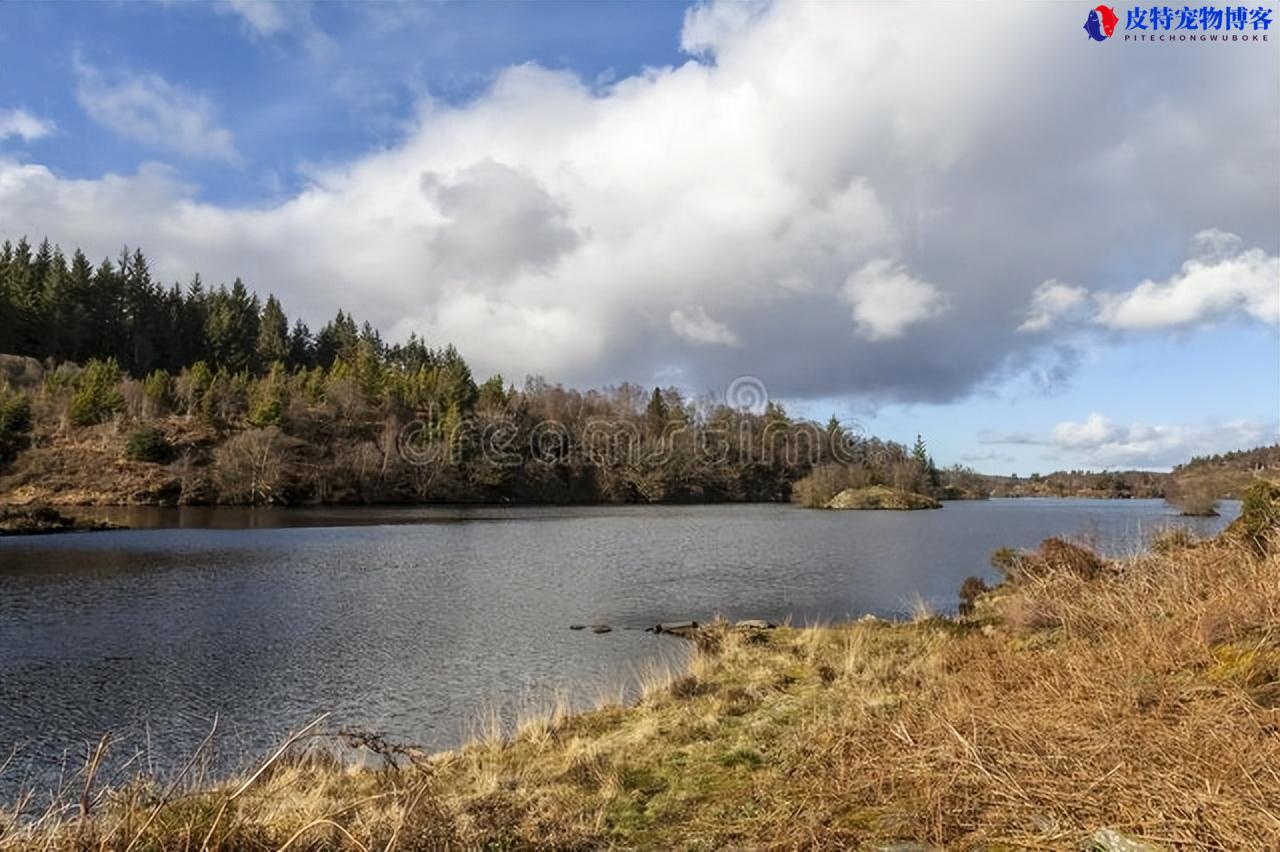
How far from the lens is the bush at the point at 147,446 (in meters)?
90.6

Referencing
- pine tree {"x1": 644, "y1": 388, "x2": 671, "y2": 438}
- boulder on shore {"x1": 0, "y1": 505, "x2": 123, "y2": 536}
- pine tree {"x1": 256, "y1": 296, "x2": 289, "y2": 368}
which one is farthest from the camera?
pine tree {"x1": 644, "y1": 388, "x2": 671, "y2": 438}

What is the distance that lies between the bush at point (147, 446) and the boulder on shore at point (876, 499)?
9076cm

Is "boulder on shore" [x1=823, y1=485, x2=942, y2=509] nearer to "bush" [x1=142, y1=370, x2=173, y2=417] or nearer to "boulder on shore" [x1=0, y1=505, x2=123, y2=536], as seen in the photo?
"bush" [x1=142, y1=370, x2=173, y2=417]

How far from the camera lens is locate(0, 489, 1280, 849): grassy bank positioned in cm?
559

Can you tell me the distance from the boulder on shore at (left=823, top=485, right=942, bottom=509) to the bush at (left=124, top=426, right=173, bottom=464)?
9076cm

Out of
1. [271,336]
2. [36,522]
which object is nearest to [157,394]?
[271,336]

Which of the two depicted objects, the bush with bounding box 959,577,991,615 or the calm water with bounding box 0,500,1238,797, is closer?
the calm water with bounding box 0,500,1238,797

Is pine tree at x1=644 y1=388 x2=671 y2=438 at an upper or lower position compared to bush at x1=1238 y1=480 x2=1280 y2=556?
upper

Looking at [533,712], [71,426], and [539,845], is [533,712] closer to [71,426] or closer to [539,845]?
[539,845]

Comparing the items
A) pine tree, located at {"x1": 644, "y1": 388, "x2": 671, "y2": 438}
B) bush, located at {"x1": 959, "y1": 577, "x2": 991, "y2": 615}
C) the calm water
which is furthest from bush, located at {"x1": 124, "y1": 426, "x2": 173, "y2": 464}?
bush, located at {"x1": 959, "y1": 577, "x2": 991, "y2": 615}

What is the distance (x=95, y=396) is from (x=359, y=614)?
88.3 meters

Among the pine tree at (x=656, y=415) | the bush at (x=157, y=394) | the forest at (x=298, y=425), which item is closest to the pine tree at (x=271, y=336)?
the forest at (x=298, y=425)

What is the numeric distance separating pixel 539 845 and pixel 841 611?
22.8 metres

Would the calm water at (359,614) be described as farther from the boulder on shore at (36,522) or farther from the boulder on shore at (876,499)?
the boulder on shore at (876,499)
